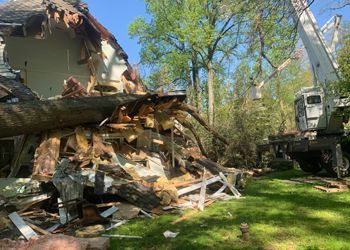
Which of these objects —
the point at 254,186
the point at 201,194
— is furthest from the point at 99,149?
the point at 254,186

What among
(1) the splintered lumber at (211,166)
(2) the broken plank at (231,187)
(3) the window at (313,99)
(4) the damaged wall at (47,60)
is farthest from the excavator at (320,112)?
(4) the damaged wall at (47,60)

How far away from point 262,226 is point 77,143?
5.81 metres

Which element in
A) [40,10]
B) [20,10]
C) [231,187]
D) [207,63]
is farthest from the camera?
[207,63]

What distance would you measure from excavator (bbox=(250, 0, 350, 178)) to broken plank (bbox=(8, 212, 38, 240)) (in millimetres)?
8278

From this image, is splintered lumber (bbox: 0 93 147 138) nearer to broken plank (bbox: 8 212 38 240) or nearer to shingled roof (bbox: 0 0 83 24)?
broken plank (bbox: 8 212 38 240)

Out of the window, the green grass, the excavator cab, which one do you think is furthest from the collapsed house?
the window

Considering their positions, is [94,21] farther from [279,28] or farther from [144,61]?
[144,61]

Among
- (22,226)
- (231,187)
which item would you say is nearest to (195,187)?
(231,187)

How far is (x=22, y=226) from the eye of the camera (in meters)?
7.38

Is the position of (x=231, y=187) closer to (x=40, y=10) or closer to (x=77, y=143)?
(x=77, y=143)

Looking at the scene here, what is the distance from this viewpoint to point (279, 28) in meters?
10.8

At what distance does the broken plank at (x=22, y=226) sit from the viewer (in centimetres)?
705

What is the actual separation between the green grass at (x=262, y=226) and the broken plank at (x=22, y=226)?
1.40m

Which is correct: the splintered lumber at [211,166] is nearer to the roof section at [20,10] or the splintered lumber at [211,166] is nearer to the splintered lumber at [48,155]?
the splintered lumber at [48,155]
